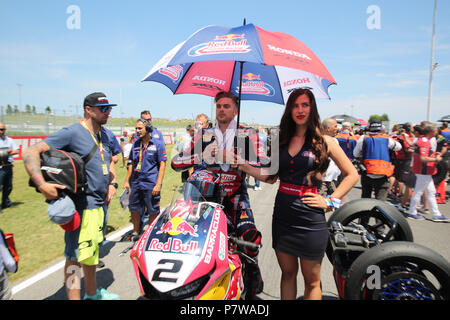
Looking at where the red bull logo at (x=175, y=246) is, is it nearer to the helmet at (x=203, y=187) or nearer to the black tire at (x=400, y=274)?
the helmet at (x=203, y=187)

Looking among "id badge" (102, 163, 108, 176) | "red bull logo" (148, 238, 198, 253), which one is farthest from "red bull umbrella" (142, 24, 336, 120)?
"red bull logo" (148, 238, 198, 253)

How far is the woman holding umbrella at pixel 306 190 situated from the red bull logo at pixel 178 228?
0.86 m

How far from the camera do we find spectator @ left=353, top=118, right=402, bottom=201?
17.3ft

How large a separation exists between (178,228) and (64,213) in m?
1.12

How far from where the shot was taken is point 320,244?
2229 millimetres

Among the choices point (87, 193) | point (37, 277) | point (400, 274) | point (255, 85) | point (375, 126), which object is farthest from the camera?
point (375, 126)

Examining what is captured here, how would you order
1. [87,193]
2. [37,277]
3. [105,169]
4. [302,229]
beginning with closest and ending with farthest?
1. [302,229]
2. [87,193]
3. [105,169]
4. [37,277]

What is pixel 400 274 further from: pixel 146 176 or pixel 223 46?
pixel 146 176

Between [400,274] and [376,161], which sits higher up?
[376,161]

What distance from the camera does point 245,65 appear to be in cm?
372

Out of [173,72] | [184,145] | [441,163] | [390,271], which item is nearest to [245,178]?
[390,271]

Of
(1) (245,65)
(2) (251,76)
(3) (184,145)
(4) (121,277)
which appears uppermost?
(1) (245,65)
